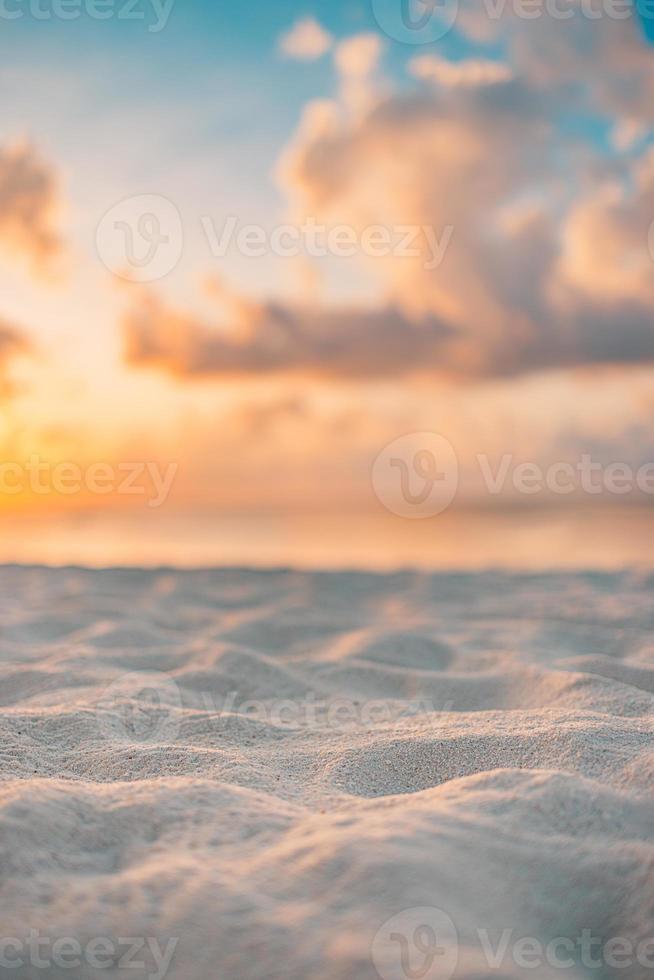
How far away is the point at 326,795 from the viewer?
1497 millimetres

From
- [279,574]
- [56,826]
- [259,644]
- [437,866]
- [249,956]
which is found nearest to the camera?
[249,956]

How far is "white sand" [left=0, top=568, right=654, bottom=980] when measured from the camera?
1.03m

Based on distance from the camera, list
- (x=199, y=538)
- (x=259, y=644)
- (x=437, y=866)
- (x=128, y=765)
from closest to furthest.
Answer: (x=437, y=866) → (x=128, y=765) → (x=259, y=644) → (x=199, y=538)

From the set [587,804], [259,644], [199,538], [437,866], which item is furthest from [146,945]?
[199,538]

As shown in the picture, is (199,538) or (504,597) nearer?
(504,597)

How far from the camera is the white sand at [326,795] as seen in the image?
1.03 m

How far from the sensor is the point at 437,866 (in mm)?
1138

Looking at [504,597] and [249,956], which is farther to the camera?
[504,597]

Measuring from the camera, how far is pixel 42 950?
1004 mm

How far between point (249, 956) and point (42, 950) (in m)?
0.29

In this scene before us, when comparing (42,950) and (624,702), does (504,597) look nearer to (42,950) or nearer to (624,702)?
(624,702)

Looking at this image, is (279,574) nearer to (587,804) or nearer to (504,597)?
(504,597)

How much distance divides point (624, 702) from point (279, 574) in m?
3.03

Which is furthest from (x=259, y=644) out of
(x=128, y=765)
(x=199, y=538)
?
(x=199, y=538)
